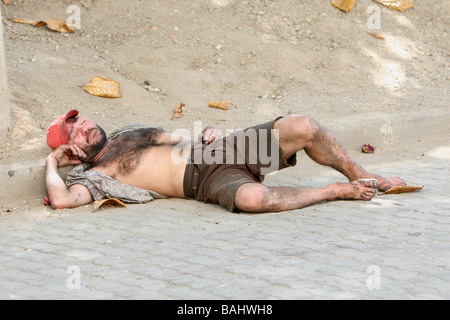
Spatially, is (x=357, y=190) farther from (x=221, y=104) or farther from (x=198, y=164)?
(x=221, y=104)

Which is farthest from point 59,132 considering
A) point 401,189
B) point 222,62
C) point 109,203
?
point 222,62

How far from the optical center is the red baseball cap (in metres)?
4.72

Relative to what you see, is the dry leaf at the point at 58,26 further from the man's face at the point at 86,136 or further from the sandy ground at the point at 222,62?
the man's face at the point at 86,136

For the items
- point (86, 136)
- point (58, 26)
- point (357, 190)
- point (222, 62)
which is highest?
point (58, 26)

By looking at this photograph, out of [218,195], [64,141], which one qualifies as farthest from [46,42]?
[218,195]

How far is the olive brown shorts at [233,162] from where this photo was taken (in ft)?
14.8

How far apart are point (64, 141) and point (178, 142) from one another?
823mm

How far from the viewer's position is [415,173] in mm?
5250

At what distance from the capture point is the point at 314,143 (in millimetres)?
4449

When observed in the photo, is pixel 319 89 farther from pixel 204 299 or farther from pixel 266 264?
pixel 204 299

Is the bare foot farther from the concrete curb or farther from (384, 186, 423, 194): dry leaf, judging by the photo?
the concrete curb

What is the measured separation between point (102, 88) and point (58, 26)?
1.45 m

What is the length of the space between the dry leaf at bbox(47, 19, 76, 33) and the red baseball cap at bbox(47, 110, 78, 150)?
2.57 meters

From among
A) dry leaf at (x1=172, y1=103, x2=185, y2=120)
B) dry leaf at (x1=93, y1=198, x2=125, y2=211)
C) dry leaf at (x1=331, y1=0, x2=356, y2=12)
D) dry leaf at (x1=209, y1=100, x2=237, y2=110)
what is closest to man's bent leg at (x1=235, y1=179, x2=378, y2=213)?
dry leaf at (x1=93, y1=198, x2=125, y2=211)
